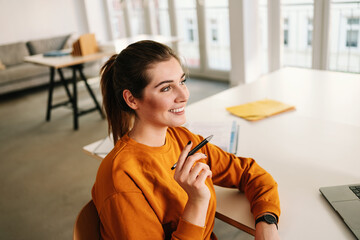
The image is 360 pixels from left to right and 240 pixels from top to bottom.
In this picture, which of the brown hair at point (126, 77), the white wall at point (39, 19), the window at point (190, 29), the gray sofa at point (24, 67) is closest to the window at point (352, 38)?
the window at point (190, 29)

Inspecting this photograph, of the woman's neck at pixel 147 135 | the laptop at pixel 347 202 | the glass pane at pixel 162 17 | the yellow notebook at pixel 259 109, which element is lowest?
the laptop at pixel 347 202

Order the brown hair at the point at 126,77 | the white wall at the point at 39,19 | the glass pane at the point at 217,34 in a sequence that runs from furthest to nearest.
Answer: the white wall at the point at 39,19, the glass pane at the point at 217,34, the brown hair at the point at 126,77

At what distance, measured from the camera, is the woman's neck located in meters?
1.07

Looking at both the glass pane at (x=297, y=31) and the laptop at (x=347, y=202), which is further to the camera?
the glass pane at (x=297, y=31)

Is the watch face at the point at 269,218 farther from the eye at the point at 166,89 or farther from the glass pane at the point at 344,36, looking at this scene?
the glass pane at the point at 344,36

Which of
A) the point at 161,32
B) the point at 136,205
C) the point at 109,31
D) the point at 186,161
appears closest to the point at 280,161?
the point at 186,161

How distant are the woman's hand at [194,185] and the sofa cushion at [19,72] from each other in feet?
16.0

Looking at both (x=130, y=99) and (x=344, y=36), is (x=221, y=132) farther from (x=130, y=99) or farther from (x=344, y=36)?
(x=344, y=36)

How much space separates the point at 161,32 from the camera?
583 centimetres

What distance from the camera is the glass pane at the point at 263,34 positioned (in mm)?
4332

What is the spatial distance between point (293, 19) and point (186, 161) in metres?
3.70

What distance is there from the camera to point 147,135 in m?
Result: 1.07

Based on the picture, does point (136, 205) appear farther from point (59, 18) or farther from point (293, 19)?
point (59, 18)

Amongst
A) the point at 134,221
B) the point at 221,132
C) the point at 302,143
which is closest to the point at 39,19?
the point at 221,132
